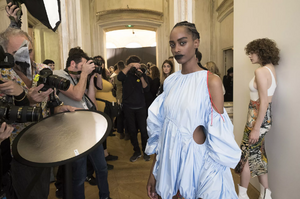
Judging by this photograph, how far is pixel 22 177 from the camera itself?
1.17 meters

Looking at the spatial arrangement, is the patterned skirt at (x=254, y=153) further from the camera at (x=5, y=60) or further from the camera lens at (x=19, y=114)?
the camera at (x=5, y=60)

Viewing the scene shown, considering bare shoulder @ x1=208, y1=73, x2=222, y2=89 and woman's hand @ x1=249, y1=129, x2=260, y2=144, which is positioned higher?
bare shoulder @ x1=208, y1=73, x2=222, y2=89

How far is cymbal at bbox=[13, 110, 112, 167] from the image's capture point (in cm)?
88

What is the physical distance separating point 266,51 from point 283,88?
36cm

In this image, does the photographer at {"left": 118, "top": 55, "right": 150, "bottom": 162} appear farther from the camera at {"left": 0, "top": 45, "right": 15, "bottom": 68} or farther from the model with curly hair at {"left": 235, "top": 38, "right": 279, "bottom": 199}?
the camera at {"left": 0, "top": 45, "right": 15, "bottom": 68}

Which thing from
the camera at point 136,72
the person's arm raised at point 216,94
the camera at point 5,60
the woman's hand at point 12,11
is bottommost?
the person's arm raised at point 216,94

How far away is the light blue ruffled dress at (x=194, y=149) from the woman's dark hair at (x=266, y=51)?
1.12 m

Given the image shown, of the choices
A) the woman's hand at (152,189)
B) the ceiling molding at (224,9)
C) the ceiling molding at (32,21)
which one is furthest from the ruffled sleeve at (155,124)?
the ceiling molding at (224,9)

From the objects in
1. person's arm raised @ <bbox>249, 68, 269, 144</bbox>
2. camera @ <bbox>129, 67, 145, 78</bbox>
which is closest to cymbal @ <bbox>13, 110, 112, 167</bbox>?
person's arm raised @ <bbox>249, 68, 269, 144</bbox>

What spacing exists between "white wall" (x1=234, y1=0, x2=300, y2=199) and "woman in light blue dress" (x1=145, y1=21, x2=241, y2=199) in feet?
3.75

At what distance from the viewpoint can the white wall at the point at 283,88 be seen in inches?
66.5

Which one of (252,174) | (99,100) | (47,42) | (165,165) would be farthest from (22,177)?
(47,42)

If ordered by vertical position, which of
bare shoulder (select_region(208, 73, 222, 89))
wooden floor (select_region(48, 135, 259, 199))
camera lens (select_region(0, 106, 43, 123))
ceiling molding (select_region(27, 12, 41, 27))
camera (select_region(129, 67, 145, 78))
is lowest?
wooden floor (select_region(48, 135, 259, 199))

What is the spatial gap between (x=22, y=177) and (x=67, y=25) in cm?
306
